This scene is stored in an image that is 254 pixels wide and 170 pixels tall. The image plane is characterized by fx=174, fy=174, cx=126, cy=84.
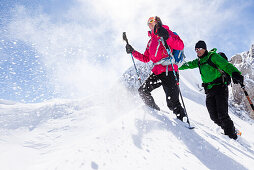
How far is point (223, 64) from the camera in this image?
4.29 metres

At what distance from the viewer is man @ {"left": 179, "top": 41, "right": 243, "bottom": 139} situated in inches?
177

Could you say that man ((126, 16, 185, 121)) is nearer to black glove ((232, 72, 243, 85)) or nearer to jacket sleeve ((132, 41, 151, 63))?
jacket sleeve ((132, 41, 151, 63))

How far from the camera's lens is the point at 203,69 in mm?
4855

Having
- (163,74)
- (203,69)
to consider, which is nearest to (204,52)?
(203,69)

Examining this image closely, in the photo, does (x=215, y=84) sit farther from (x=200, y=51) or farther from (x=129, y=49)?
(x=129, y=49)

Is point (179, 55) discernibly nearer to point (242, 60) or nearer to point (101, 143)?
point (101, 143)

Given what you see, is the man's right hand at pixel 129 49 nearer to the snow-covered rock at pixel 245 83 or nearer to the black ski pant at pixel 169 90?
the black ski pant at pixel 169 90

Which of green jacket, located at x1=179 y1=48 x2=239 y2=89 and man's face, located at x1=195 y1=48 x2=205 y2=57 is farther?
man's face, located at x1=195 y1=48 x2=205 y2=57

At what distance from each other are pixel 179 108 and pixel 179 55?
142cm

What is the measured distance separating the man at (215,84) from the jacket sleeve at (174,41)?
0.82 metres

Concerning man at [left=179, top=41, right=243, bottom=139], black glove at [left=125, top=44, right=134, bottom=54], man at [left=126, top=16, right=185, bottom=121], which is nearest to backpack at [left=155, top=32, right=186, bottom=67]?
man at [left=126, top=16, right=185, bottom=121]

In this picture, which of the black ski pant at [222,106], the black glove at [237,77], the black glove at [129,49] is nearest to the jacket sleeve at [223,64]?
the black glove at [237,77]

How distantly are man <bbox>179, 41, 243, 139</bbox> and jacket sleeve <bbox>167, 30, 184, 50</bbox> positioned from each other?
0.82m

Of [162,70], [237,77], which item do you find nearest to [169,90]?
[162,70]
